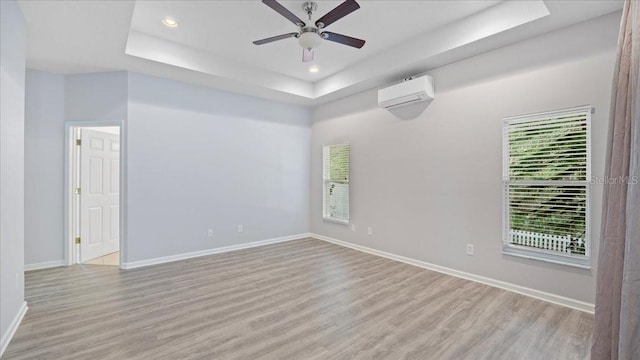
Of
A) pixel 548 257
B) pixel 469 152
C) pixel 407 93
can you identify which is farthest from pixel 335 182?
pixel 548 257

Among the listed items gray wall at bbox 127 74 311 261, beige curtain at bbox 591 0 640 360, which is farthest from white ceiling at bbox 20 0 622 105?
beige curtain at bbox 591 0 640 360

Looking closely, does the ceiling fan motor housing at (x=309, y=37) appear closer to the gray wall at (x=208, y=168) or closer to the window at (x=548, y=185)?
the window at (x=548, y=185)

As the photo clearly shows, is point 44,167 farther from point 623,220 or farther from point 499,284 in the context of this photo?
point 499,284

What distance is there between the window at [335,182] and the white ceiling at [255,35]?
139 centimetres

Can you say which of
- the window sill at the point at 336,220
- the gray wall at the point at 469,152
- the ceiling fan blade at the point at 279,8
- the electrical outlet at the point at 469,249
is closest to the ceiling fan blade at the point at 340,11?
the ceiling fan blade at the point at 279,8

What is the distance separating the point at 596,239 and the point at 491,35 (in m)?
2.33

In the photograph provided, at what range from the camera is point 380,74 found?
4.36 metres

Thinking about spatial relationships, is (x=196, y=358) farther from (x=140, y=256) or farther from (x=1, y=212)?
(x=140, y=256)

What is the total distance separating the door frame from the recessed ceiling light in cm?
160

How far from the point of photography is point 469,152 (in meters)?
3.69

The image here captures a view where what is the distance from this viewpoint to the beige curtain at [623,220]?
1.08 meters

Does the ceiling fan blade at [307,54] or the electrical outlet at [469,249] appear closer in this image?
the ceiling fan blade at [307,54]

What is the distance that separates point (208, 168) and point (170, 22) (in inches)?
88.3

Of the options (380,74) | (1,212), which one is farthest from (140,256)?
(380,74)
